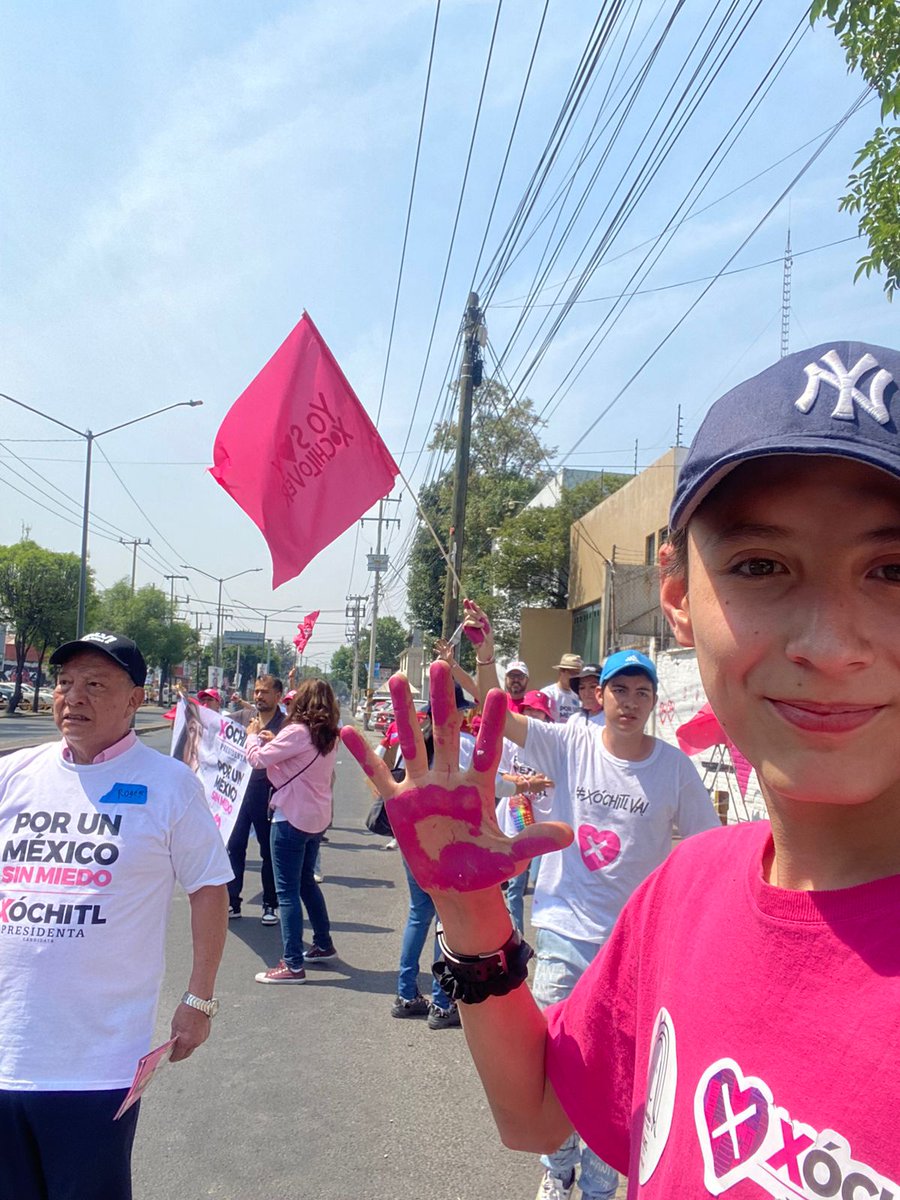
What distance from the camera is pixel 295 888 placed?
6.53m

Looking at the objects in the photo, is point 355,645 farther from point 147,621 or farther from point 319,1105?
point 319,1105

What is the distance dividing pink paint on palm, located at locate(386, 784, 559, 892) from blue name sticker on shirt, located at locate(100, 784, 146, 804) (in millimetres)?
1690

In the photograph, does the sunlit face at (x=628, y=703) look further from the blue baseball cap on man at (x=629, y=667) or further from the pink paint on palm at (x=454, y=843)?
the pink paint on palm at (x=454, y=843)

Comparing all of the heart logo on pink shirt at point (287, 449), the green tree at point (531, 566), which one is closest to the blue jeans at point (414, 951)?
the heart logo on pink shirt at point (287, 449)

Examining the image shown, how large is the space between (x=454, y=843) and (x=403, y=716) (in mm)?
217

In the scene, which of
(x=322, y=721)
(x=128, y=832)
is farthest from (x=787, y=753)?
(x=322, y=721)

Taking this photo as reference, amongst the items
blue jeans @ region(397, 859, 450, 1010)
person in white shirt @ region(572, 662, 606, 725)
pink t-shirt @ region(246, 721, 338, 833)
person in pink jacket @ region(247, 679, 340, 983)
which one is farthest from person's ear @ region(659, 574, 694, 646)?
person in white shirt @ region(572, 662, 606, 725)

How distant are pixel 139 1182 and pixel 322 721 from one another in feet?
11.9

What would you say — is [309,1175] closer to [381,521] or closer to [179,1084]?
[179,1084]

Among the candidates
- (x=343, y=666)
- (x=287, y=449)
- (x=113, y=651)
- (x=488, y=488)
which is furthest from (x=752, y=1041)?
(x=343, y=666)

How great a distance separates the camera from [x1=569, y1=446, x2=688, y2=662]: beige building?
645 inches

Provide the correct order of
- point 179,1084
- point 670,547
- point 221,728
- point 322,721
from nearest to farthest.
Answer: point 670,547 < point 179,1084 < point 322,721 < point 221,728

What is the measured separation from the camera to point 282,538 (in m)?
5.30

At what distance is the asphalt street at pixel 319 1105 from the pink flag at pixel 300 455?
8.32 ft
